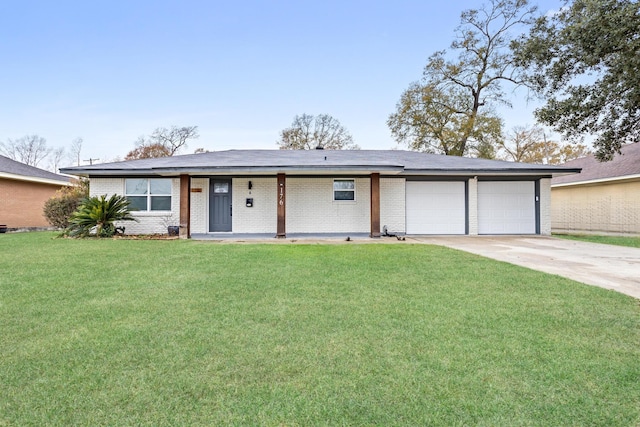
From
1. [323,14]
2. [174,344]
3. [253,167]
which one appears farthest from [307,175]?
[174,344]

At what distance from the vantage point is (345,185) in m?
13.5

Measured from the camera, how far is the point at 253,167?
11789 millimetres

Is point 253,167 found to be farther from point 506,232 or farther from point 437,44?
point 437,44

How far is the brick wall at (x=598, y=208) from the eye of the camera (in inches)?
600

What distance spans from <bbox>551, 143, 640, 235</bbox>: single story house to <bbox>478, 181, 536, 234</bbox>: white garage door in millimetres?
4820

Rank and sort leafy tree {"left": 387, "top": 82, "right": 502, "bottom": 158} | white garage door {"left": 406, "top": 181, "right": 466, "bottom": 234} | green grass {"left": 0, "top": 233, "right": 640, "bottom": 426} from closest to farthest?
green grass {"left": 0, "top": 233, "right": 640, "bottom": 426} → white garage door {"left": 406, "top": 181, "right": 466, "bottom": 234} → leafy tree {"left": 387, "top": 82, "right": 502, "bottom": 158}

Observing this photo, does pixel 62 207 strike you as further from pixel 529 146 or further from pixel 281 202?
pixel 529 146

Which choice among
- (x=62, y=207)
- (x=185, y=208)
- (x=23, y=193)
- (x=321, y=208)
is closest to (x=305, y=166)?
(x=321, y=208)

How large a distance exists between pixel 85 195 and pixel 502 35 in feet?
90.9

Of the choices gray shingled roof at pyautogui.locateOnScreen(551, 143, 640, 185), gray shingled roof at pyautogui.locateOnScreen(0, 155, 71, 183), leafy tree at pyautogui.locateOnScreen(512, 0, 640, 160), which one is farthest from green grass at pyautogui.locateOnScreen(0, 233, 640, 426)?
gray shingled roof at pyautogui.locateOnScreen(0, 155, 71, 183)

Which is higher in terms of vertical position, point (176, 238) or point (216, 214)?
point (216, 214)

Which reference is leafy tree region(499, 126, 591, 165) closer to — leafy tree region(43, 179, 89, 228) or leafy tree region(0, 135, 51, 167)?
leafy tree region(43, 179, 89, 228)

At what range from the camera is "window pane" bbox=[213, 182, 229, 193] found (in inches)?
528

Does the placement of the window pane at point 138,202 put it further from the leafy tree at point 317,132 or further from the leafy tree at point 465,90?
the leafy tree at point 317,132
